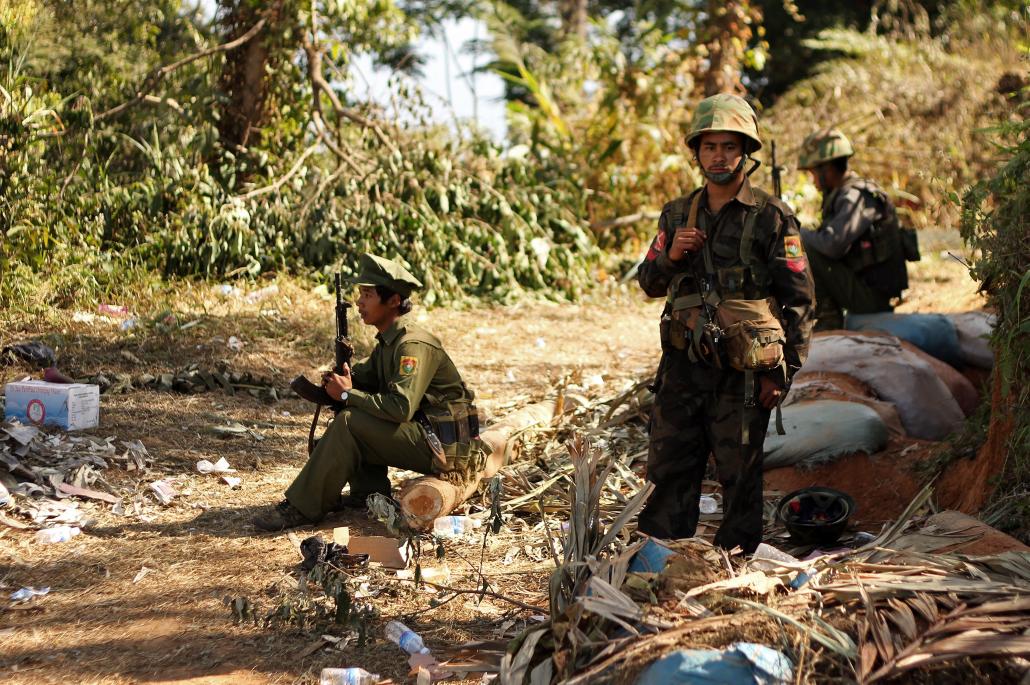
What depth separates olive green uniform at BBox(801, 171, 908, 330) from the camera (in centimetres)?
684

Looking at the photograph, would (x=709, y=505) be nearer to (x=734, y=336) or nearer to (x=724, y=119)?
(x=734, y=336)

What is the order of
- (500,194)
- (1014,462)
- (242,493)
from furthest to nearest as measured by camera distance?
(500,194) < (242,493) < (1014,462)

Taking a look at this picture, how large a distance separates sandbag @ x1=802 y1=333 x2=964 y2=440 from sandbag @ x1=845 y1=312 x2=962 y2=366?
20.4 inches

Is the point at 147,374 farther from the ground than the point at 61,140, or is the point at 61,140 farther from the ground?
the point at 61,140

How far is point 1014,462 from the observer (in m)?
4.23

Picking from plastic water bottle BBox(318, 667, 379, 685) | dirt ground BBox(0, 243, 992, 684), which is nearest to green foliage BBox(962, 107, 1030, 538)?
dirt ground BBox(0, 243, 992, 684)


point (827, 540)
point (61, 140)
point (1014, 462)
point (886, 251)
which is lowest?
point (827, 540)

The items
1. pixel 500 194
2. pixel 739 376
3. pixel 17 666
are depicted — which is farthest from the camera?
pixel 500 194

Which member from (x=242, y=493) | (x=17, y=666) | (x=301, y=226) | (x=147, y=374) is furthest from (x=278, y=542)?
(x=301, y=226)

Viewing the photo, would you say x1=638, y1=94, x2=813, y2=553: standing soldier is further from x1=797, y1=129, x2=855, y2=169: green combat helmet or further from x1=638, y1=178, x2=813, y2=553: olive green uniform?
x1=797, y1=129, x2=855, y2=169: green combat helmet

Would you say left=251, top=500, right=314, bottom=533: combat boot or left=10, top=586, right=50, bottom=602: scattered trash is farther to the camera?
left=251, top=500, right=314, bottom=533: combat boot

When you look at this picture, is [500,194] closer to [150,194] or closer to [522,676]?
[150,194]

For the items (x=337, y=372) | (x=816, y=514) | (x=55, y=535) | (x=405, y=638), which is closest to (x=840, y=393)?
(x=816, y=514)

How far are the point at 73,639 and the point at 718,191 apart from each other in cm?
270
